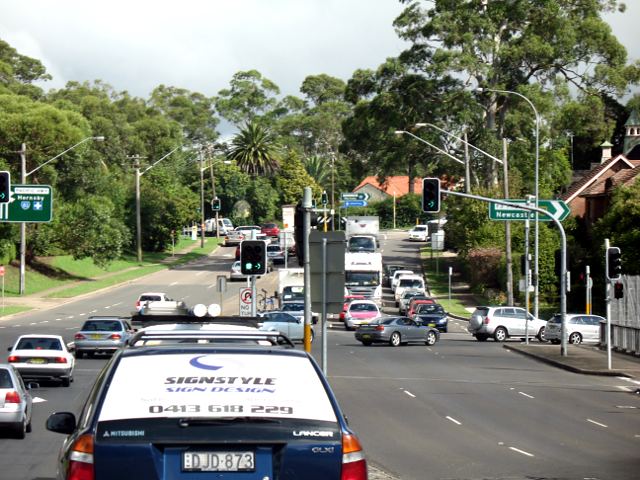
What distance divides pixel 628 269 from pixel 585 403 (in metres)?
29.2

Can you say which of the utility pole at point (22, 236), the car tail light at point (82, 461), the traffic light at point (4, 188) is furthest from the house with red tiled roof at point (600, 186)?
the car tail light at point (82, 461)

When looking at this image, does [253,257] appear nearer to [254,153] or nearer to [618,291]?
[618,291]

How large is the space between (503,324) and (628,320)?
755 cm

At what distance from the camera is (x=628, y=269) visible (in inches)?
2151

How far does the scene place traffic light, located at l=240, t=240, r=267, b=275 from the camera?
2605 centimetres

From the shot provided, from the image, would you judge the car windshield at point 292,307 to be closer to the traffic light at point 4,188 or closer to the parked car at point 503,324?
the parked car at point 503,324

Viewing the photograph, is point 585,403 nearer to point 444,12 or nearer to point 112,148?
point 444,12

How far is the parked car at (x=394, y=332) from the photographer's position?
45.3 m

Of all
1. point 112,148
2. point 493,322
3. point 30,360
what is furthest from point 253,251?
point 112,148

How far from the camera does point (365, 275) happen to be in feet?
210

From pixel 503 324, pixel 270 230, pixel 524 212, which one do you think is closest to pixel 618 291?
pixel 524 212

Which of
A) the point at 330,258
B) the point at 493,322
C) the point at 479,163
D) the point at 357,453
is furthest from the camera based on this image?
the point at 479,163

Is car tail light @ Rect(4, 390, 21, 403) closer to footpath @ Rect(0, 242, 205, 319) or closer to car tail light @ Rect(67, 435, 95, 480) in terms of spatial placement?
car tail light @ Rect(67, 435, 95, 480)

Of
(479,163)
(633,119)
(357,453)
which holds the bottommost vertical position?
(357,453)
